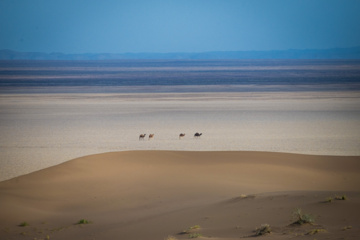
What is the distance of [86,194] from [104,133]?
13157 millimetres

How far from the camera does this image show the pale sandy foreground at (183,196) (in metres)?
9.74

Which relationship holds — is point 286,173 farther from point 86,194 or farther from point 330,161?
point 86,194

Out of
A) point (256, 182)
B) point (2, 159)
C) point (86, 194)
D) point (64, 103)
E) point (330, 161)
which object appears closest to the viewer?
point (86, 194)

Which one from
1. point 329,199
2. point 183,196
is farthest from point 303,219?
point 183,196

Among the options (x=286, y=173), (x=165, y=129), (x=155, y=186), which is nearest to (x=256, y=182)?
(x=286, y=173)

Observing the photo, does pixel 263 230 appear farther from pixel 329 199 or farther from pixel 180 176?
pixel 180 176

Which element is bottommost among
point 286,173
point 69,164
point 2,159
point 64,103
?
point 286,173

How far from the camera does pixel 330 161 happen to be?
1753 cm

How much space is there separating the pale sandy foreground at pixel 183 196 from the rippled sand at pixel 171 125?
136 inches

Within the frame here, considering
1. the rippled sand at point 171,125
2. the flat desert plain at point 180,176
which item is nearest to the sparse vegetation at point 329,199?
the flat desert plain at point 180,176

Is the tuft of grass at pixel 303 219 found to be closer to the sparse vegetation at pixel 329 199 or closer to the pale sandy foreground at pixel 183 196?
the pale sandy foreground at pixel 183 196

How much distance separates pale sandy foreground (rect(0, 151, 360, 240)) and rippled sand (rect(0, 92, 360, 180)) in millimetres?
3460

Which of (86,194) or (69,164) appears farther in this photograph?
(69,164)

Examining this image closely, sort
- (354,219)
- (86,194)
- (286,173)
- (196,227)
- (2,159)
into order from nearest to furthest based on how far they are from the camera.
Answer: (354,219), (196,227), (86,194), (286,173), (2,159)
